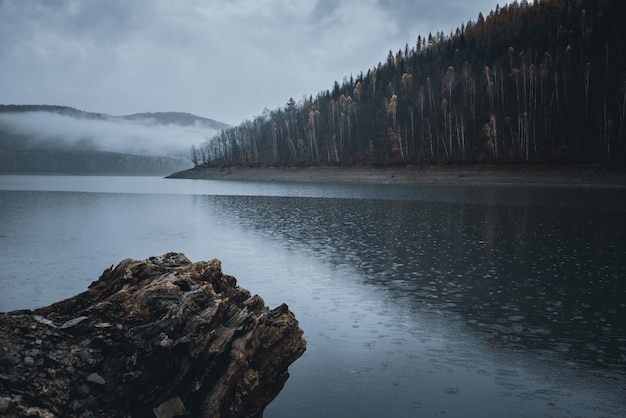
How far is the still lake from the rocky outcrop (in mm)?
1200

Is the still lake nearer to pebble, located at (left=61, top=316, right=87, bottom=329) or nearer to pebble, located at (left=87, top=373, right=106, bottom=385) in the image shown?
pebble, located at (left=87, top=373, right=106, bottom=385)

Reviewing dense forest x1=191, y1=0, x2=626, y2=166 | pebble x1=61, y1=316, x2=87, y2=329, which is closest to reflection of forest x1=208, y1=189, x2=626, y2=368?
pebble x1=61, y1=316, x2=87, y2=329

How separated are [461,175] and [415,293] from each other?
86.7 meters

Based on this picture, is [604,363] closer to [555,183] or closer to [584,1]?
[555,183]

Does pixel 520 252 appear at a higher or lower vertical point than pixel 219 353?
lower

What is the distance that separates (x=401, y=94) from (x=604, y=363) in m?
152

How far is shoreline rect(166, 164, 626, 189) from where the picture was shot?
8181 cm

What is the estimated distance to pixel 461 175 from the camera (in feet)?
320

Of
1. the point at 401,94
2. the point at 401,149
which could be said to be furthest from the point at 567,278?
the point at 401,94

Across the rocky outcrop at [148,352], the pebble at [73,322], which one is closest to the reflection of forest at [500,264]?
the rocky outcrop at [148,352]

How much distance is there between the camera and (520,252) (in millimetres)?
24734

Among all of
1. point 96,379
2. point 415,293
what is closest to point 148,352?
point 96,379

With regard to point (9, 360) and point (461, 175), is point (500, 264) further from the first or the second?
point (461, 175)

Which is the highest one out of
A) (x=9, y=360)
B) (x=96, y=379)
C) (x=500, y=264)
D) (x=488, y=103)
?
(x=488, y=103)
